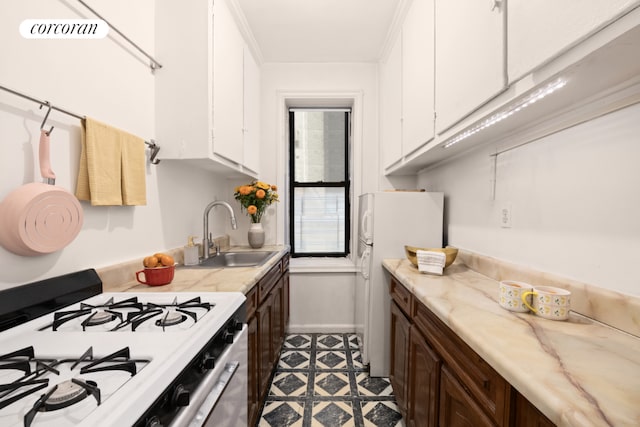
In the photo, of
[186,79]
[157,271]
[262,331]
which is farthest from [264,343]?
[186,79]

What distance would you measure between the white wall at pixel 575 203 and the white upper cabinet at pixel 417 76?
40 cm

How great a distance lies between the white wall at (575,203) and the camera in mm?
901

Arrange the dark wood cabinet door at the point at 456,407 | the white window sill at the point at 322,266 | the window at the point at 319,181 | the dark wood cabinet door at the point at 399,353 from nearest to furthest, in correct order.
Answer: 1. the dark wood cabinet door at the point at 456,407
2. the dark wood cabinet door at the point at 399,353
3. the white window sill at the point at 322,266
4. the window at the point at 319,181

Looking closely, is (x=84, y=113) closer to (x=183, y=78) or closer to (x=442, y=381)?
(x=183, y=78)

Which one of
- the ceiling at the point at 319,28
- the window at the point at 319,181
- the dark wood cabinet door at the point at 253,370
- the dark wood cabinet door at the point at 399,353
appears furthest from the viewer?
the window at the point at 319,181

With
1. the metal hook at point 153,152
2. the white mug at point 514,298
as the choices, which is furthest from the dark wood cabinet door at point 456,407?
the metal hook at point 153,152

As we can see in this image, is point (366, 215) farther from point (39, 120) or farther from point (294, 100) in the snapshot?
point (39, 120)

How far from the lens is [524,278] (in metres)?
1.28

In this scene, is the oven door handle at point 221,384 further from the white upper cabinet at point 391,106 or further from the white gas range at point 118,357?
the white upper cabinet at point 391,106

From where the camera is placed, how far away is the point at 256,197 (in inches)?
104

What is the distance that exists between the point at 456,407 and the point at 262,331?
3.44 feet

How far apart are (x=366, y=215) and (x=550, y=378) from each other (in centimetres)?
169

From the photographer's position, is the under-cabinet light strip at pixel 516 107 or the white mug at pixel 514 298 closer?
the under-cabinet light strip at pixel 516 107

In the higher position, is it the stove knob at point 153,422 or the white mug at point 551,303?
the white mug at point 551,303
